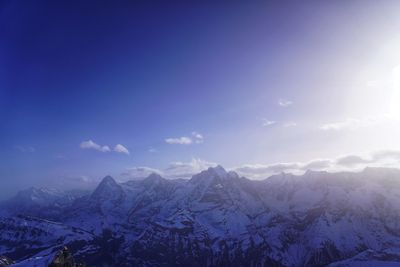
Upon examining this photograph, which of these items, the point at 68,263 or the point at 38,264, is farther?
the point at 38,264

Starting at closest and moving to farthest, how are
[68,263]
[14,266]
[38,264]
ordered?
[68,263] < [38,264] < [14,266]

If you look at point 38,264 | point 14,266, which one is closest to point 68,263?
point 38,264

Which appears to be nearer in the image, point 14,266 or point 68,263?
point 68,263

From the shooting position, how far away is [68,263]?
120812mm

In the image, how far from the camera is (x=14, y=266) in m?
200

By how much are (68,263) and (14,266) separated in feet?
347

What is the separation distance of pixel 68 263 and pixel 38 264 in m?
62.1

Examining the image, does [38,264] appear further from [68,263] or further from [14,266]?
[68,263]

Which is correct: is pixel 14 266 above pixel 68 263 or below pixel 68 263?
below

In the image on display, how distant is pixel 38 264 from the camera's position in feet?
555

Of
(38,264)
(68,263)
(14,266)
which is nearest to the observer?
(68,263)
